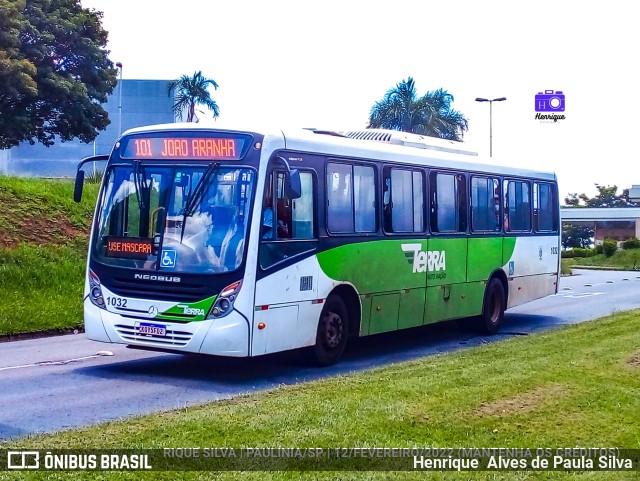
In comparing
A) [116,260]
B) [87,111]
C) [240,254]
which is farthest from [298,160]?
[87,111]

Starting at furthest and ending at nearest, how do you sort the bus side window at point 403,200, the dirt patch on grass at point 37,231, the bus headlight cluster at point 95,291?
1. the dirt patch on grass at point 37,231
2. the bus side window at point 403,200
3. the bus headlight cluster at point 95,291

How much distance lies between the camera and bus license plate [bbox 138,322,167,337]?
1197 cm

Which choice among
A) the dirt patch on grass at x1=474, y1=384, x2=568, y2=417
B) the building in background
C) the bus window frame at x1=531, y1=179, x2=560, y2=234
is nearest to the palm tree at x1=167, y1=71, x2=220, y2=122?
the building in background

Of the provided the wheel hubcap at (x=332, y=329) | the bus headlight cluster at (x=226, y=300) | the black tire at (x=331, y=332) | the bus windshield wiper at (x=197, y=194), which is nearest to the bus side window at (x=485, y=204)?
the black tire at (x=331, y=332)

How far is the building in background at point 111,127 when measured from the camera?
70.6 meters

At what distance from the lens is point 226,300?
11.8 meters

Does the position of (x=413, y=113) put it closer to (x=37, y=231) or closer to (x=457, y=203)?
(x=37, y=231)

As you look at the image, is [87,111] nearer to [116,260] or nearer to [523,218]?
[523,218]

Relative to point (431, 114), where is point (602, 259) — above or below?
below

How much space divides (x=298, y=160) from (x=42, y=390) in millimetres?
4321

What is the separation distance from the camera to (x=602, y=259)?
5978 centimetres

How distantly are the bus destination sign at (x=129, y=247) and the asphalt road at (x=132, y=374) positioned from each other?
152cm

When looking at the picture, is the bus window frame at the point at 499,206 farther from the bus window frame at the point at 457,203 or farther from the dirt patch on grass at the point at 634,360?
the dirt patch on grass at the point at 634,360

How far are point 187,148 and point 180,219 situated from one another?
38.2 inches
